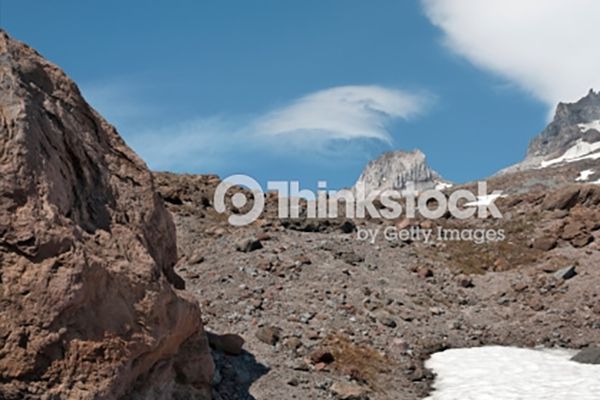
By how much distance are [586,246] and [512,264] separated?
3.03 metres

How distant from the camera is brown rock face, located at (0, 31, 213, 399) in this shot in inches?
327

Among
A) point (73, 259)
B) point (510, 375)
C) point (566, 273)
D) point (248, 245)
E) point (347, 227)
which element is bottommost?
point (510, 375)

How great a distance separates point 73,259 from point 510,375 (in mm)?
12550

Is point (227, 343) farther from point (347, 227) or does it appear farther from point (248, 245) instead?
point (347, 227)

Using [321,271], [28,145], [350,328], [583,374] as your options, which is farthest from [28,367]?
[321,271]

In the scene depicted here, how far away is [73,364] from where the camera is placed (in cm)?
855

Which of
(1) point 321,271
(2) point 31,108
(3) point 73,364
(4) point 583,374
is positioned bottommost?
(4) point 583,374

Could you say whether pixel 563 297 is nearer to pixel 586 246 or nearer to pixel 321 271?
pixel 586 246

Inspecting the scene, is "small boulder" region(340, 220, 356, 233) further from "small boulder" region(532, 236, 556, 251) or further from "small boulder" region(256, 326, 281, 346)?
"small boulder" region(256, 326, 281, 346)

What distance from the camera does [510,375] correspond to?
57.5 ft

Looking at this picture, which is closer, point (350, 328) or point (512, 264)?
point (350, 328)

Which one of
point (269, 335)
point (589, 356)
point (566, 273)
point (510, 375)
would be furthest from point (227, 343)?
point (566, 273)

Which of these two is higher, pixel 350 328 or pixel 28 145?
pixel 28 145

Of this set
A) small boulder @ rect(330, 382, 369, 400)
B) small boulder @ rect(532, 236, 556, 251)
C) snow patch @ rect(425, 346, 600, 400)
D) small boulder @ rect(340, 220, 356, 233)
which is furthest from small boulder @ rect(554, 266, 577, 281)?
small boulder @ rect(330, 382, 369, 400)
